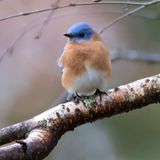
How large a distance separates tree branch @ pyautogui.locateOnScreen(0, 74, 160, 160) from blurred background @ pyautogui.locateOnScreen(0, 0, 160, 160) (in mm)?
2643

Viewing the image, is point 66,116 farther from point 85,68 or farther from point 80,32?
point 80,32

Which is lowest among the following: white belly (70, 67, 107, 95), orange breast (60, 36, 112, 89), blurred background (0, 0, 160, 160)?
blurred background (0, 0, 160, 160)

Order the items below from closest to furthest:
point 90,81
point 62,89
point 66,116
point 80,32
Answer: point 66,116 → point 90,81 → point 80,32 → point 62,89

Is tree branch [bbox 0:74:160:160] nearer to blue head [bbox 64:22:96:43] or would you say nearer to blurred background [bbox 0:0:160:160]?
blue head [bbox 64:22:96:43]

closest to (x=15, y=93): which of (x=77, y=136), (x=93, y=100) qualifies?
(x=77, y=136)

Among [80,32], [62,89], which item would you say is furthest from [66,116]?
[62,89]

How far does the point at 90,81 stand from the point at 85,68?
0.29 ft

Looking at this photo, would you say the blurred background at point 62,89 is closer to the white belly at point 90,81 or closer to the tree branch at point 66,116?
the white belly at point 90,81

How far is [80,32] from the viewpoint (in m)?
4.11

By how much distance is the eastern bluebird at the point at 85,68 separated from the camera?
3889 millimetres

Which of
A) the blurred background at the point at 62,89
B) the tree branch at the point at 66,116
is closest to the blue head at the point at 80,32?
the tree branch at the point at 66,116

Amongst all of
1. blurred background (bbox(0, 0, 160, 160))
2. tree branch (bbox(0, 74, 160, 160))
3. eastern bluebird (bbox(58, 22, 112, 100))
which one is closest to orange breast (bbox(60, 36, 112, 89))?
eastern bluebird (bbox(58, 22, 112, 100))

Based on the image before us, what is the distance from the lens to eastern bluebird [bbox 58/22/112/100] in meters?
3.89

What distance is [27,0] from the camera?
7051 millimetres
